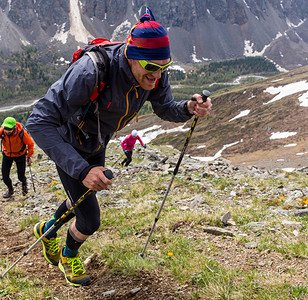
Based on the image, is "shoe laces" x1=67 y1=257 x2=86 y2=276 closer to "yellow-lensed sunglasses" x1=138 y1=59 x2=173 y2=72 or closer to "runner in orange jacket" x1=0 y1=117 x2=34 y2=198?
"yellow-lensed sunglasses" x1=138 y1=59 x2=173 y2=72

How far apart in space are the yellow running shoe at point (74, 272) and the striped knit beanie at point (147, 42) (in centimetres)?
367

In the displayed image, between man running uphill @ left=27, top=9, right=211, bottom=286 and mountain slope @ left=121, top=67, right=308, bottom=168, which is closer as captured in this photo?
man running uphill @ left=27, top=9, right=211, bottom=286

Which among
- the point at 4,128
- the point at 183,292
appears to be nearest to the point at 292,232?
the point at 183,292

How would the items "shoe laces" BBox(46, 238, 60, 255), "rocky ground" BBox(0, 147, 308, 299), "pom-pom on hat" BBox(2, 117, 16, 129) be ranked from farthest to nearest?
"pom-pom on hat" BBox(2, 117, 16, 129) < "shoe laces" BBox(46, 238, 60, 255) < "rocky ground" BBox(0, 147, 308, 299)

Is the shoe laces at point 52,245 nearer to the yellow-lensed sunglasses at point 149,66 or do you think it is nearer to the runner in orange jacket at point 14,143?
the yellow-lensed sunglasses at point 149,66

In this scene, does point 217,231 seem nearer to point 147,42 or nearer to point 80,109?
point 80,109

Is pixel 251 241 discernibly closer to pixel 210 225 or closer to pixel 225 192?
pixel 210 225

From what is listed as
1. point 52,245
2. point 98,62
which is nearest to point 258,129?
point 52,245

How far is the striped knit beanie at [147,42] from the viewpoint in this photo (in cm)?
402


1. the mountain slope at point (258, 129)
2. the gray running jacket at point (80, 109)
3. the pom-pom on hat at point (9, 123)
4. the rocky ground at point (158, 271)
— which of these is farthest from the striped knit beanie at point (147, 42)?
the mountain slope at point (258, 129)

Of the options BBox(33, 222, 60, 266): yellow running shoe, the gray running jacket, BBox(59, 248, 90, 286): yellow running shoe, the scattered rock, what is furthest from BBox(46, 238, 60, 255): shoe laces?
the scattered rock

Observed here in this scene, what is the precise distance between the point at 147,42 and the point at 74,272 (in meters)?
3.96

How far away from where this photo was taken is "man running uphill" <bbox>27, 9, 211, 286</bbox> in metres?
3.92

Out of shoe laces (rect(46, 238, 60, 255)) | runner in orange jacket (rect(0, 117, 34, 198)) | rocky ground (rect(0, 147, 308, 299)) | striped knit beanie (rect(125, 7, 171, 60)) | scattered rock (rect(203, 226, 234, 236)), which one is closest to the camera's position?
striped knit beanie (rect(125, 7, 171, 60))
